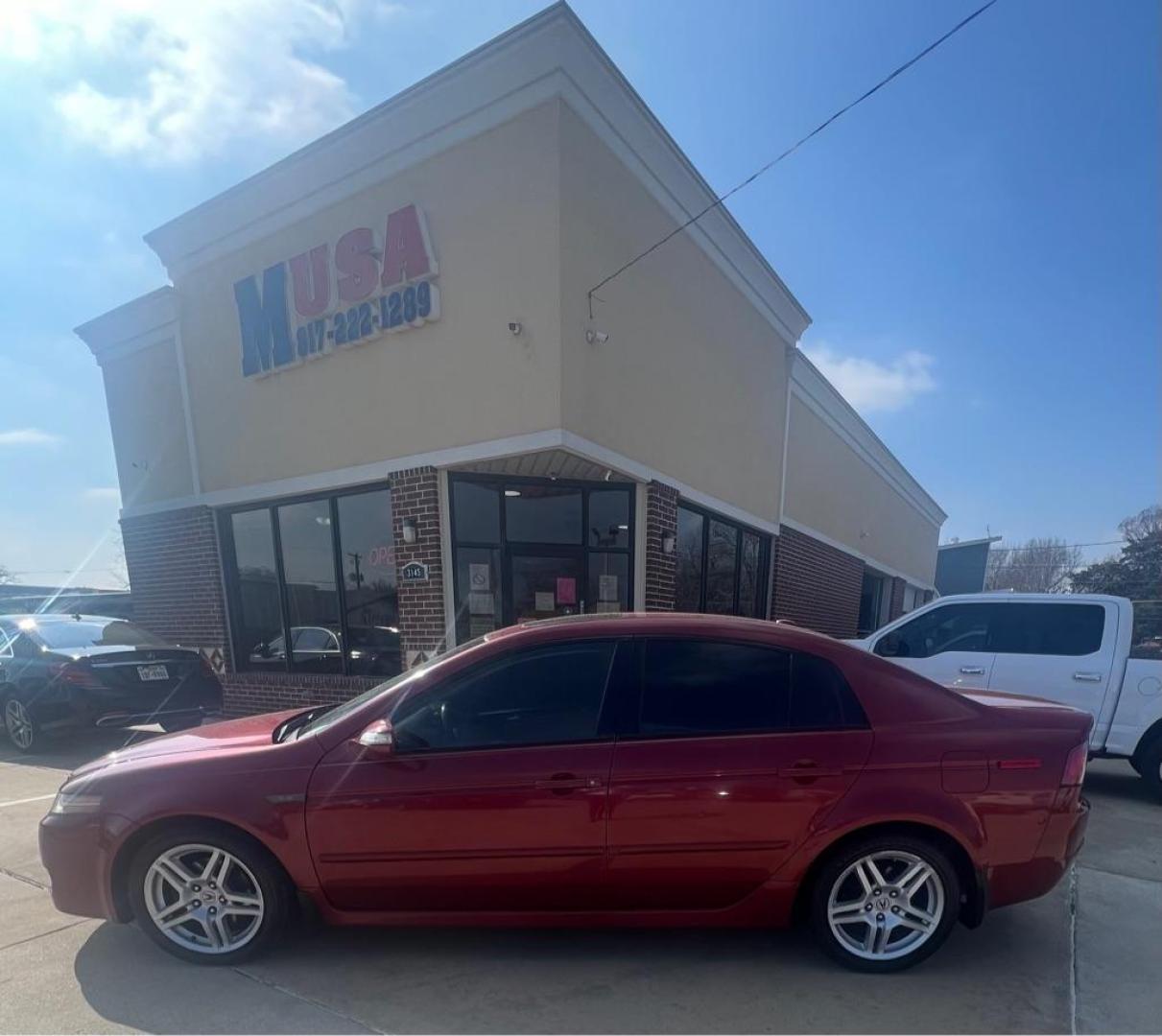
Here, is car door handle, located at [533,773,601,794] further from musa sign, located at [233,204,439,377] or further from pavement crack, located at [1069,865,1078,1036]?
musa sign, located at [233,204,439,377]

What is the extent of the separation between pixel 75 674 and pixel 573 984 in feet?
20.4

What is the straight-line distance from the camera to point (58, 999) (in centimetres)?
233

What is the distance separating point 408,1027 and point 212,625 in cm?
777

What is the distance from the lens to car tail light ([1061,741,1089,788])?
99.1 inches

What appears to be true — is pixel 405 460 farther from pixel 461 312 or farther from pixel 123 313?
pixel 123 313

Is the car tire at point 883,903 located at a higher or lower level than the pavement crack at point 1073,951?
higher

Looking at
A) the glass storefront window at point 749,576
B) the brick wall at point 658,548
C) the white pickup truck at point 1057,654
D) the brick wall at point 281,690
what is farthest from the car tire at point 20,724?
the glass storefront window at point 749,576

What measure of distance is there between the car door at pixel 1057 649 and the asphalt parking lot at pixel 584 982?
2.42 m

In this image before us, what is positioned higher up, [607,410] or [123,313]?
[123,313]

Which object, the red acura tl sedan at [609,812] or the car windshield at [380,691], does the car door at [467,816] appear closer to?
the red acura tl sedan at [609,812]

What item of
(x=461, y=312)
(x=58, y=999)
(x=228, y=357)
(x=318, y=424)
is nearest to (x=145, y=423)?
(x=228, y=357)

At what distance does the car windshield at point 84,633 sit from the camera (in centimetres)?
634

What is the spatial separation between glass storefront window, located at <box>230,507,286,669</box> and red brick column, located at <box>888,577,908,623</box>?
17652 mm

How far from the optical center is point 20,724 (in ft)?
20.4
